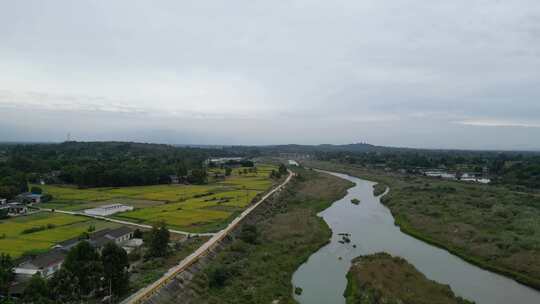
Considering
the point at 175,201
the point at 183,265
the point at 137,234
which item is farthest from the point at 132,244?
the point at 175,201

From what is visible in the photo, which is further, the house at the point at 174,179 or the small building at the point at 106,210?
the house at the point at 174,179

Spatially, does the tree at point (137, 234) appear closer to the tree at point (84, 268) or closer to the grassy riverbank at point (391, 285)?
the tree at point (84, 268)

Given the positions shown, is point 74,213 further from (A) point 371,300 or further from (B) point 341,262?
(A) point 371,300

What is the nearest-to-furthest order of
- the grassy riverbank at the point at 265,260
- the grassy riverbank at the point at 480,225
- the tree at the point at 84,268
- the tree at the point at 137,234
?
the tree at the point at 84,268 → the grassy riverbank at the point at 265,260 → the grassy riverbank at the point at 480,225 → the tree at the point at 137,234

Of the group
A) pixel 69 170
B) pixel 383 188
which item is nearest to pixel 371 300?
pixel 383 188

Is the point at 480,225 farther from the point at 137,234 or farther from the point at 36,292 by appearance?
the point at 36,292

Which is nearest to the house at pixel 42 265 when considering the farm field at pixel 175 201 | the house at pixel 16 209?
the farm field at pixel 175 201
